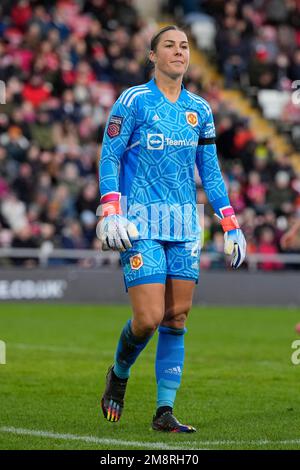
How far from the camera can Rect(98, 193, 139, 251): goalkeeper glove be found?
7.45 meters

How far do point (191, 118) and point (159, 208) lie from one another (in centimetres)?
64

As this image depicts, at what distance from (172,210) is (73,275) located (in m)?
13.6

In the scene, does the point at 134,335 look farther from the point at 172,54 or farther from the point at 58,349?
the point at 58,349

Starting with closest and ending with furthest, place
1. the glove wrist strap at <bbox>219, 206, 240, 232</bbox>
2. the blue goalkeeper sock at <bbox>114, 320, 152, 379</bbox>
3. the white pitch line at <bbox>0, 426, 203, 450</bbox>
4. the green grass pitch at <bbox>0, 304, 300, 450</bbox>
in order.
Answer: the white pitch line at <bbox>0, 426, 203, 450</bbox> → the green grass pitch at <bbox>0, 304, 300, 450</bbox> → the blue goalkeeper sock at <bbox>114, 320, 152, 379</bbox> → the glove wrist strap at <bbox>219, 206, 240, 232</bbox>

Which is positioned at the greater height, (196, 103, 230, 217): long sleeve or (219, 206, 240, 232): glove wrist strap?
(196, 103, 230, 217): long sleeve

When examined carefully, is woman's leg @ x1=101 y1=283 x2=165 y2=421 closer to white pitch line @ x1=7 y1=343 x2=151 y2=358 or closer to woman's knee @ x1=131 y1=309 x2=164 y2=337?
woman's knee @ x1=131 y1=309 x2=164 y2=337

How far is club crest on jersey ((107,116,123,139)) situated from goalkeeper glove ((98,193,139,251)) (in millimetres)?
398

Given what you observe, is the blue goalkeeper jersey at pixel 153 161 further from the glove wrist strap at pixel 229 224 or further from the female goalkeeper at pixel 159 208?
the glove wrist strap at pixel 229 224

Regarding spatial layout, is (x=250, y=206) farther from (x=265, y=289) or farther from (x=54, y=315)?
(x=54, y=315)

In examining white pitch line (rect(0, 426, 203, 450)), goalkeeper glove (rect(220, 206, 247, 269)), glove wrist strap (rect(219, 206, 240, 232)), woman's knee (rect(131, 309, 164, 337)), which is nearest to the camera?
white pitch line (rect(0, 426, 203, 450))

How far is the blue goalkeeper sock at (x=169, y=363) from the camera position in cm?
793

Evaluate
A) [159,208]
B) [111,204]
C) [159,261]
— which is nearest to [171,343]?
[159,261]

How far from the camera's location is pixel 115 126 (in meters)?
7.70

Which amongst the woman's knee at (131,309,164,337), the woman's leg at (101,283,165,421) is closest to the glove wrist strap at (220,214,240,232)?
A: the woman's leg at (101,283,165,421)
